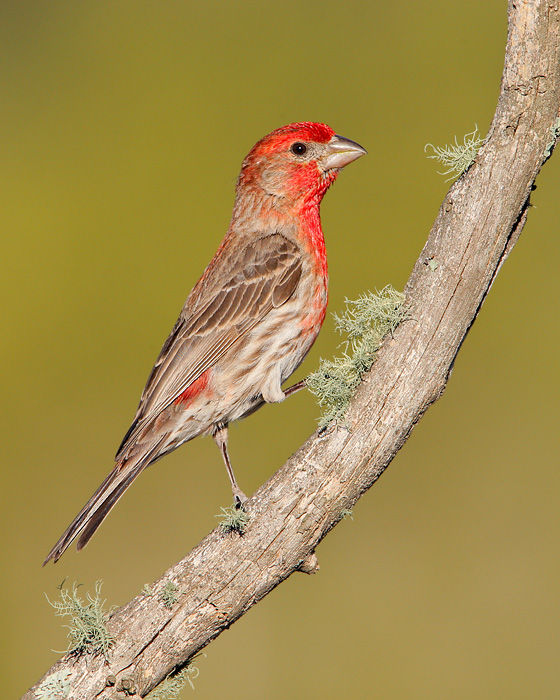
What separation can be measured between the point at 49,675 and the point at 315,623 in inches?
127

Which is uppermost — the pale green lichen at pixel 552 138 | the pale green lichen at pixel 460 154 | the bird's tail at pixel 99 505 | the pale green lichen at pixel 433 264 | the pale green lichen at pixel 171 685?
the bird's tail at pixel 99 505

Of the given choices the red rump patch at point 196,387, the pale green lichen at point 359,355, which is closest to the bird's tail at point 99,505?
the red rump patch at point 196,387

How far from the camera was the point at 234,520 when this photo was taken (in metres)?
3.07

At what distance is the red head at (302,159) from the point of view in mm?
4457

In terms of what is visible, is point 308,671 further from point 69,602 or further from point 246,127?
point 246,127

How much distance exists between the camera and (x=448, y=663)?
18.8ft

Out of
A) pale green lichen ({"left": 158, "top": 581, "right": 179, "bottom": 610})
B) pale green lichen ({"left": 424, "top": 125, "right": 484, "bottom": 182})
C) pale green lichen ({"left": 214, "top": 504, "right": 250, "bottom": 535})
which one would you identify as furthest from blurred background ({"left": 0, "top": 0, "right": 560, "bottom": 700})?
pale green lichen ({"left": 424, "top": 125, "right": 484, "bottom": 182})

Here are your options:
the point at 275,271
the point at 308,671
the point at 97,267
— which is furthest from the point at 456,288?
the point at 97,267

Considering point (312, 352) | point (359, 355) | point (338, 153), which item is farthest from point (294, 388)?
point (312, 352)

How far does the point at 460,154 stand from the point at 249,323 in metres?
1.55

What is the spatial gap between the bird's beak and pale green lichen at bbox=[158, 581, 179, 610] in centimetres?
247

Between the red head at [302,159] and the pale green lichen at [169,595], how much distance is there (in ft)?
7.39

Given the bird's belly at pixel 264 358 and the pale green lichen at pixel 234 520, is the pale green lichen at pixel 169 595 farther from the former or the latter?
the bird's belly at pixel 264 358

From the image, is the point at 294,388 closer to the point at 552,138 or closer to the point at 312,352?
the point at 552,138
